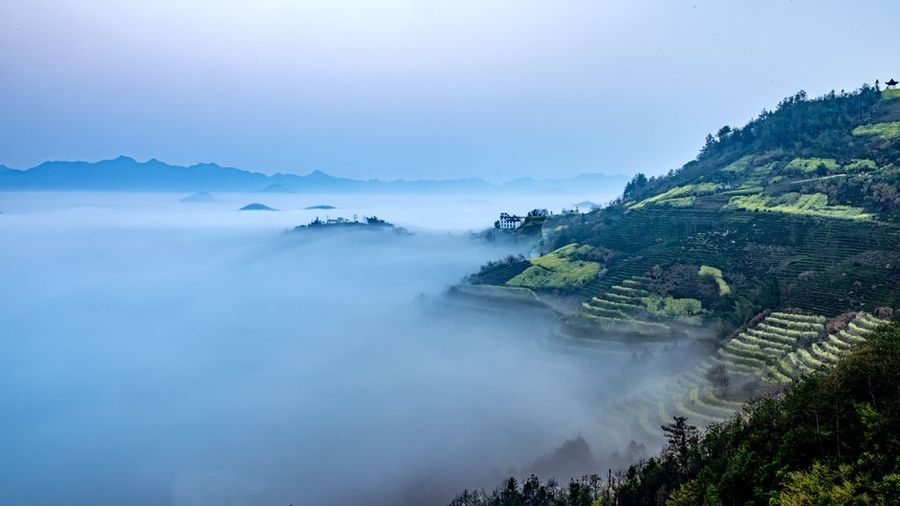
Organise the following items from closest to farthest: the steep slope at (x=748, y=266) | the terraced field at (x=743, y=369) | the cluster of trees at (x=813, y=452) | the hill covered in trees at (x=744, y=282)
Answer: the cluster of trees at (x=813, y=452)
the hill covered in trees at (x=744, y=282)
the terraced field at (x=743, y=369)
the steep slope at (x=748, y=266)

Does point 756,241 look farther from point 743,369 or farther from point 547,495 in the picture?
point 547,495

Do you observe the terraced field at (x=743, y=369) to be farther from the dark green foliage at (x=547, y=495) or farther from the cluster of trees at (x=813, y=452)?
the cluster of trees at (x=813, y=452)

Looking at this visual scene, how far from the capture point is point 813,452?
827 inches

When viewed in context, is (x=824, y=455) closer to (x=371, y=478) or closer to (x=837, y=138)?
(x=371, y=478)

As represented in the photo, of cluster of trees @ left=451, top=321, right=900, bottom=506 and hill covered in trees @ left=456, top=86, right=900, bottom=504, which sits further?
hill covered in trees @ left=456, top=86, right=900, bottom=504

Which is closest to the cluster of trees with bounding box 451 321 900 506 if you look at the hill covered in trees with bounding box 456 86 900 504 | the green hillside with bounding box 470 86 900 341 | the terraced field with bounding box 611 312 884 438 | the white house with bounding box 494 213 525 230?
the hill covered in trees with bounding box 456 86 900 504

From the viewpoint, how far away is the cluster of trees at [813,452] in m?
17.9

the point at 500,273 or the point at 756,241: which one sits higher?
the point at 756,241

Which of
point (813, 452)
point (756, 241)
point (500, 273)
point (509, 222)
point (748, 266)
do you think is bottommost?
point (813, 452)

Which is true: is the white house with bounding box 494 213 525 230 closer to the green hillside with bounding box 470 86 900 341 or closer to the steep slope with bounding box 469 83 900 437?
the green hillside with bounding box 470 86 900 341

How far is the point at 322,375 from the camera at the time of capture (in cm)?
8688

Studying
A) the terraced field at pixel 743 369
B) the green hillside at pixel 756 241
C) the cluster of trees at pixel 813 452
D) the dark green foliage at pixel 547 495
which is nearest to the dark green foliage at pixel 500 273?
the green hillside at pixel 756 241

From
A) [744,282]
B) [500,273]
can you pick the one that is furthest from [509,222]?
[744,282]

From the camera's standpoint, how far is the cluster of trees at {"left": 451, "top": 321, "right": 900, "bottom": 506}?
1788 cm
